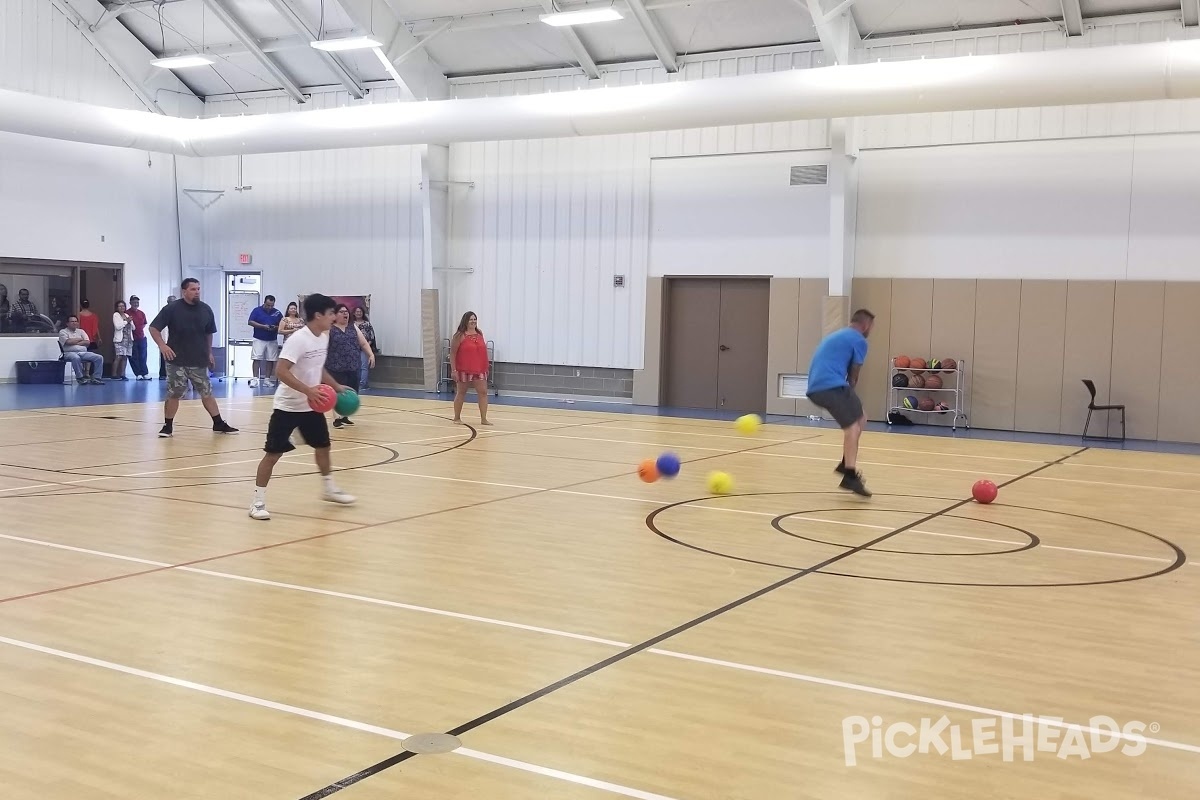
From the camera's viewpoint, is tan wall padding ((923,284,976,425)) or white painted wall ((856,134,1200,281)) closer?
white painted wall ((856,134,1200,281))

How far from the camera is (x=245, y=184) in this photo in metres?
26.5

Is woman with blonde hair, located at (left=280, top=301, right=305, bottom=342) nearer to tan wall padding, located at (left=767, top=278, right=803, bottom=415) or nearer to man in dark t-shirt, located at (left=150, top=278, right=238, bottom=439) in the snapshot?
man in dark t-shirt, located at (left=150, top=278, right=238, bottom=439)

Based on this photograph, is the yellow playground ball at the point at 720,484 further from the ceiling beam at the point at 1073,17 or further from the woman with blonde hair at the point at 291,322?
the woman with blonde hair at the point at 291,322

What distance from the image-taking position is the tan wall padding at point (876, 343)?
19672mm

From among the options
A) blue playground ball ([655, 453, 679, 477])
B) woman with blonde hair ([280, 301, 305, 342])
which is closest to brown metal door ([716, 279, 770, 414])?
woman with blonde hair ([280, 301, 305, 342])

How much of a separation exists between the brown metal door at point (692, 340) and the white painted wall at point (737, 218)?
444mm

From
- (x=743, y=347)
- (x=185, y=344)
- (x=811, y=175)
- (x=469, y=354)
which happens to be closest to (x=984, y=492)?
(x=469, y=354)

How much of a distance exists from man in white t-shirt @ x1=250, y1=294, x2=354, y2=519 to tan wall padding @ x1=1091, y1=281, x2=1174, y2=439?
46.9 ft

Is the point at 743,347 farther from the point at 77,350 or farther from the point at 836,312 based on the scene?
the point at 77,350

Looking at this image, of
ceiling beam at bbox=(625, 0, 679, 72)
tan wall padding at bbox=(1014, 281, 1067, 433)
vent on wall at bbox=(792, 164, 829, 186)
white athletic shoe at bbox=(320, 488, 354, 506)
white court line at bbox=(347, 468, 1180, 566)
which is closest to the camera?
white court line at bbox=(347, 468, 1180, 566)

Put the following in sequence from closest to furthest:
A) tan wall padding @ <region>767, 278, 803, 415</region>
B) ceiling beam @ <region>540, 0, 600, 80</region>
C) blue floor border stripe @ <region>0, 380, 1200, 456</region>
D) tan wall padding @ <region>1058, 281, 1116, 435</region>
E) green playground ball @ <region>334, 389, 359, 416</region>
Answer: green playground ball @ <region>334, 389, 359, 416</region>, blue floor border stripe @ <region>0, 380, 1200, 456</region>, tan wall padding @ <region>1058, 281, 1116, 435</region>, tan wall padding @ <region>767, 278, 803, 415</region>, ceiling beam @ <region>540, 0, 600, 80</region>

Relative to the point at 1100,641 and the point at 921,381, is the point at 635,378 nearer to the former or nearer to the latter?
the point at 921,381

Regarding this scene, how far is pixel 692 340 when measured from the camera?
21969mm

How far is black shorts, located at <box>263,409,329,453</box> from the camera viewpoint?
8.39 meters
